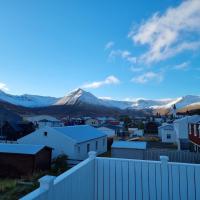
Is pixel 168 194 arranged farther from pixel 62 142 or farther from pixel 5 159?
pixel 62 142

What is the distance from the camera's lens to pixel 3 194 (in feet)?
41.6

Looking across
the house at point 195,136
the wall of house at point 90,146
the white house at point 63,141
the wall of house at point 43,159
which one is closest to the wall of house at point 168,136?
the house at point 195,136

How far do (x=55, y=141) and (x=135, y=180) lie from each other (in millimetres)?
19230

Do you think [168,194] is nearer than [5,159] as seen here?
Yes

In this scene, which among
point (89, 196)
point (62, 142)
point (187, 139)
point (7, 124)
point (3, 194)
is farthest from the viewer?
point (7, 124)

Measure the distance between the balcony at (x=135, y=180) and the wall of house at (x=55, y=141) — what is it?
1736cm

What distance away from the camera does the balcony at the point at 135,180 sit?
5.77 m

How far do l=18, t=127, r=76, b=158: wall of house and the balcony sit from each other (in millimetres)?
17355

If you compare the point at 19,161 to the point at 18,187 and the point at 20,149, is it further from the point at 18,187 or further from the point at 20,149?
the point at 18,187

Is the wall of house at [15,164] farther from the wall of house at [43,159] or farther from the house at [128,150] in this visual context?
the house at [128,150]

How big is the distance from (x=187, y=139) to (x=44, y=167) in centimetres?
2240

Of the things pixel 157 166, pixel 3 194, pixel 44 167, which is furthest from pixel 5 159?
pixel 157 166

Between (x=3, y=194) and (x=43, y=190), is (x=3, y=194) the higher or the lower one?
the lower one

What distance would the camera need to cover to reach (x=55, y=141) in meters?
24.6
